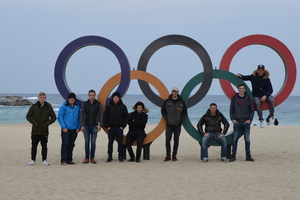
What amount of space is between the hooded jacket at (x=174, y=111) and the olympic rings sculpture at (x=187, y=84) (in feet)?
1.61

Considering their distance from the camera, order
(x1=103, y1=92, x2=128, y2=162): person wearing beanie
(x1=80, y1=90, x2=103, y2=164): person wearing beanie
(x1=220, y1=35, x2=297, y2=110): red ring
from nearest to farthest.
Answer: (x1=80, y1=90, x2=103, y2=164): person wearing beanie, (x1=103, y1=92, x2=128, y2=162): person wearing beanie, (x1=220, y1=35, x2=297, y2=110): red ring

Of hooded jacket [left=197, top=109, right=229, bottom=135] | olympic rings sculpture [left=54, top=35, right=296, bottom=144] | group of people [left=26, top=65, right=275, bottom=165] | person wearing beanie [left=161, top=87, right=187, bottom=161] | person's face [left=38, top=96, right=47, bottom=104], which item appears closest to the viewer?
person's face [left=38, top=96, right=47, bottom=104]

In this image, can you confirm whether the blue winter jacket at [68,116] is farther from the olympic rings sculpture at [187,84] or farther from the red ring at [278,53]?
the red ring at [278,53]

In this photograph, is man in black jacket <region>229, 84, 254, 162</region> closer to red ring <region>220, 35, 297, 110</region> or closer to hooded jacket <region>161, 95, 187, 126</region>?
red ring <region>220, 35, 297, 110</region>

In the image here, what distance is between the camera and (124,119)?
9.38 m

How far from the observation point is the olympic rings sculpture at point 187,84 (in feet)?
33.1

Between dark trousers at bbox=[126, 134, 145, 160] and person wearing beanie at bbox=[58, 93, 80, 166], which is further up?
person wearing beanie at bbox=[58, 93, 80, 166]

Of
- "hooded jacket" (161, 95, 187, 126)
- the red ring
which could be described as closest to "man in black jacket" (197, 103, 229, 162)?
"hooded jacket" (161, 95, 187, 126)

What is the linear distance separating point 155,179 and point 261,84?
4.16 meters

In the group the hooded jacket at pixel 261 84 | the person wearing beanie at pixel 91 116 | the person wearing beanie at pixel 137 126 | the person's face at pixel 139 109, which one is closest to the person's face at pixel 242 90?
the hooded jacket at pixel 261 84

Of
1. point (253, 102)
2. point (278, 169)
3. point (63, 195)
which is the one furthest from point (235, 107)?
point (63, 195)

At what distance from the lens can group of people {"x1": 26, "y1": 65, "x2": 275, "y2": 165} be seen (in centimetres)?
897

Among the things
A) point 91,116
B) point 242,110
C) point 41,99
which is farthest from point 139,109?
point 242,110

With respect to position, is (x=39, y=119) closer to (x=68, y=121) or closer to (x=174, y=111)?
(x=68, y=121)
